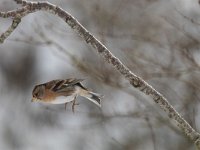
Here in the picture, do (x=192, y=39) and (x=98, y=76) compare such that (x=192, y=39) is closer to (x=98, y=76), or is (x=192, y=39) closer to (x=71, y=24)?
(x=98, y=76)

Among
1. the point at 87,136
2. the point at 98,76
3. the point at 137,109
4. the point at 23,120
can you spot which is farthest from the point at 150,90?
the point at 23,120

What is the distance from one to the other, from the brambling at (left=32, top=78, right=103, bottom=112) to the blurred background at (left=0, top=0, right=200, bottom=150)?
3.06ft

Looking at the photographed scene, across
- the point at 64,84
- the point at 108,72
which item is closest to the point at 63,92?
the point at 64,84

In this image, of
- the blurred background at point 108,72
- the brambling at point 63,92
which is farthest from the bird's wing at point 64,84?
the blurred background at point 108,72

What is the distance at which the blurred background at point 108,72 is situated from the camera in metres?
3.46

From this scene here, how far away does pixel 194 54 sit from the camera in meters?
Answer: 3.44

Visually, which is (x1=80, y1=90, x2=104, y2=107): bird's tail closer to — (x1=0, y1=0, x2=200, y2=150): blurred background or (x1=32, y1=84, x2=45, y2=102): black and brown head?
(x1=32, y1=84, x2=45, y2=102): black and brown head

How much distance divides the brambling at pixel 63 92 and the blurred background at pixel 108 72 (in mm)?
931

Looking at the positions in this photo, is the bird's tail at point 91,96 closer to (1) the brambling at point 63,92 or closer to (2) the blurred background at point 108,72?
(1) the brambling at point 63,92

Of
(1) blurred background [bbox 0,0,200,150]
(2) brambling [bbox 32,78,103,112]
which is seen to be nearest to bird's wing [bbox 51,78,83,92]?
(2) brambling [bbox 32,78,103,112]

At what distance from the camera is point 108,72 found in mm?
3410

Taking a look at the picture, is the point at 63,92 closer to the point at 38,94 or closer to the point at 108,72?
the point at 38,94

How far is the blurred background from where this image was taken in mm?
3461

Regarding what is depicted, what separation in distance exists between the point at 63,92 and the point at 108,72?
1.78 m
